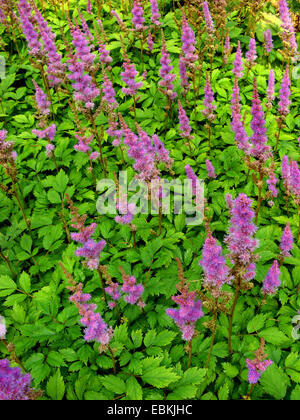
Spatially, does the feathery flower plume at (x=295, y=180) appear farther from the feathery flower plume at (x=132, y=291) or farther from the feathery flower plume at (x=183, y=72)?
the feathery flower plume at (x=183, y=72)

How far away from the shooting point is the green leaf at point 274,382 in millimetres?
2943

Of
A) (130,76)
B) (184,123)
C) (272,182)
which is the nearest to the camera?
(272,182)

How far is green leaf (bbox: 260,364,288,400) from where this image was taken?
294 cm

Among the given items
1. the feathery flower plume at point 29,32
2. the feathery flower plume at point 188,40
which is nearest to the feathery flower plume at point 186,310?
the feathery flower plume at point 188,40

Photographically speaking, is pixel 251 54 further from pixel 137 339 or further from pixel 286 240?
pixel 137 339

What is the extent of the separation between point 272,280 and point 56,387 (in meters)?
2.32

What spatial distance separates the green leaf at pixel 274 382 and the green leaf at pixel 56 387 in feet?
6.08

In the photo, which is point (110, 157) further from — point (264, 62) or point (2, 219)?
point (264, 62)

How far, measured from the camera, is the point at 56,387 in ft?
10.1

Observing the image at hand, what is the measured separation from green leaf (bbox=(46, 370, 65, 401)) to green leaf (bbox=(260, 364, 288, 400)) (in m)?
1.85

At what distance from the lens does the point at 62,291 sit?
4000 mm

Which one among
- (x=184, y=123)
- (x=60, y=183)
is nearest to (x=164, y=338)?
(x=60, y=183)

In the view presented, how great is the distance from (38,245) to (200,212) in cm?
230
